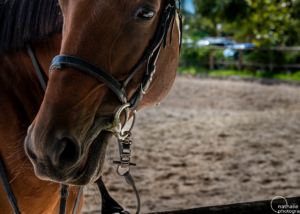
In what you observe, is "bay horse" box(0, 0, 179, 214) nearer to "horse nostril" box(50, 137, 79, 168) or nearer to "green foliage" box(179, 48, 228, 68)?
"horse nostril" box(50, 137, 79, 168)

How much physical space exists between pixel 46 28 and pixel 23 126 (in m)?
0.47

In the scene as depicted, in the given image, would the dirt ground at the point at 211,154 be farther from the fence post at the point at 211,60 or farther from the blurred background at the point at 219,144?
the fence post at the point at 211,60

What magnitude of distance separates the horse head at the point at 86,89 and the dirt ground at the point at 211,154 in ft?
1.57

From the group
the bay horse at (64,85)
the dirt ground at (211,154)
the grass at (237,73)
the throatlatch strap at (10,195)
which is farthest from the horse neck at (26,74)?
the grass at (237,73)

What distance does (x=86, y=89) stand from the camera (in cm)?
102

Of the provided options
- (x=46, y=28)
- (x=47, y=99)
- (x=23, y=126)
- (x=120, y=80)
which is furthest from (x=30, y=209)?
(x=46, y=28)

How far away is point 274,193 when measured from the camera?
12.4 ft

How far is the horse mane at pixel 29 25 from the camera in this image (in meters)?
1.31

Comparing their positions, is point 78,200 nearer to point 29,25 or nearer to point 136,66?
point 136,66

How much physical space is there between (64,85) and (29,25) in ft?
1.73

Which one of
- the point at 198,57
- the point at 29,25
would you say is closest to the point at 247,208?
the point at 29,25

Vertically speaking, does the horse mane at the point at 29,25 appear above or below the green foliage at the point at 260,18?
below

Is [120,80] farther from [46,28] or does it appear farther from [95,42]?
[46,28]

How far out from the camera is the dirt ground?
3723mm
